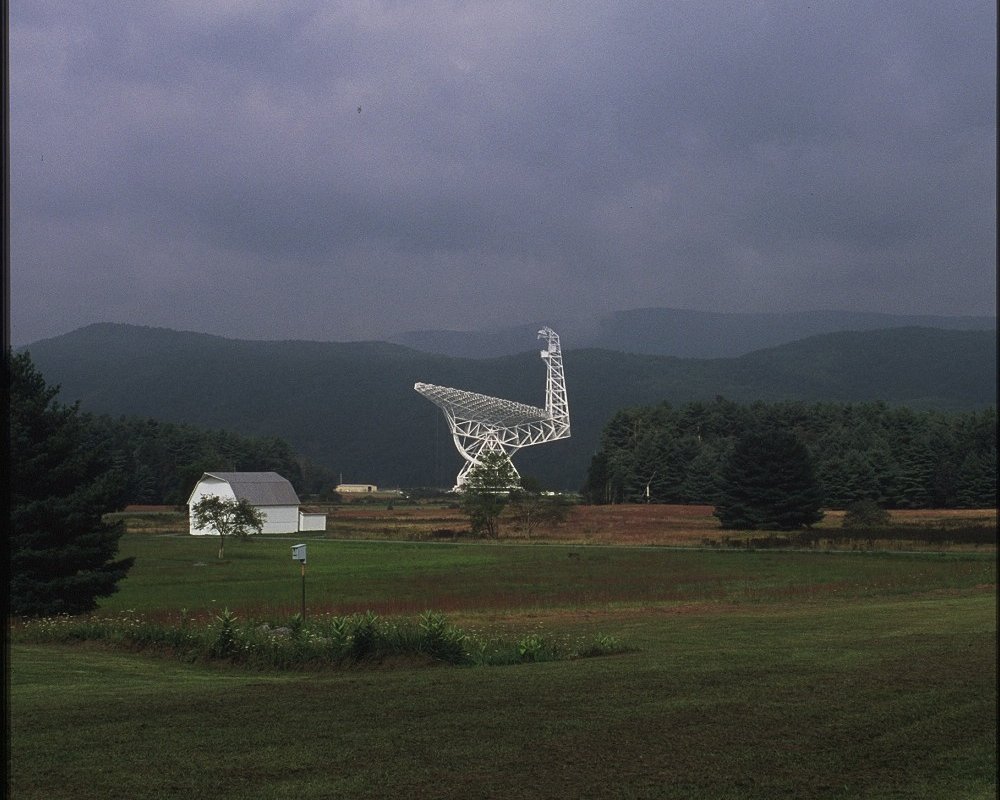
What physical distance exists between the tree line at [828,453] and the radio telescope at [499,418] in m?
8.18

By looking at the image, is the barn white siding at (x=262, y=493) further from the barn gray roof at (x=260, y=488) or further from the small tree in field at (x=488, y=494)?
the small tree in field at (x=488, y=494)

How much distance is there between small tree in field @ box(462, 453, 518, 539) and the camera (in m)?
65.9

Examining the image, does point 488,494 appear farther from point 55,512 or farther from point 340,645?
point 340,645

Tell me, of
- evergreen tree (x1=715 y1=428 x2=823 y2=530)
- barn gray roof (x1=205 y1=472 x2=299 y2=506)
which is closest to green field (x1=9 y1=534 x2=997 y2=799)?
evergreen tree (x1=715 y1=428 x2=823 y2=530)

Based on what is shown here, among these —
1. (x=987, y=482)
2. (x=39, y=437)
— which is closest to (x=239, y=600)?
(x=39, y=437)

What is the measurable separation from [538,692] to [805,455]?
5575 centimetres

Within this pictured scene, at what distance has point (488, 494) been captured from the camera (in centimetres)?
6744

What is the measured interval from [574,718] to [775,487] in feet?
185

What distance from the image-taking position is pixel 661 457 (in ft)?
343

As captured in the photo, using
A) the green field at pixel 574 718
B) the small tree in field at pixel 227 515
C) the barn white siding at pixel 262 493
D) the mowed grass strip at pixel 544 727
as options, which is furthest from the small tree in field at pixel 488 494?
the mowed grass strip at pixel 544 727

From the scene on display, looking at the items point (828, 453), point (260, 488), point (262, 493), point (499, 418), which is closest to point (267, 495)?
point (262, 493)

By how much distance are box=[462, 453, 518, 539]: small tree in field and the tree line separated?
12.9m

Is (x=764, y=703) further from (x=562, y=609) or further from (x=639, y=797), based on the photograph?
(x=562, y=609)

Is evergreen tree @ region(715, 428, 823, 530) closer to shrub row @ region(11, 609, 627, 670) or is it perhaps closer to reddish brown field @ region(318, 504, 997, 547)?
reddish brown field @ region(318, 504, 997, 547)
